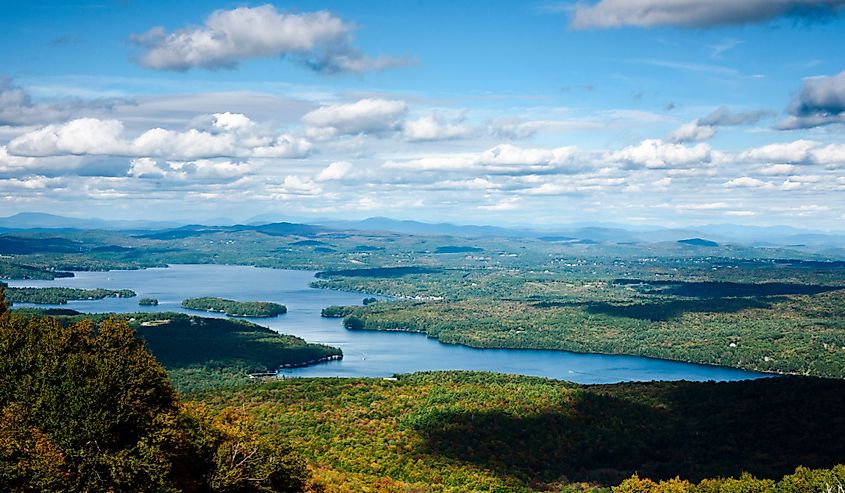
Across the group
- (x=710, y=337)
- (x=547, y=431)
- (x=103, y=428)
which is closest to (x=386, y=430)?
(x=547, y=431)

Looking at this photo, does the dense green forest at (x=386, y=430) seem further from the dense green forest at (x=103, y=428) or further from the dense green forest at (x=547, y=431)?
the dense green forest at (x=547, y=431)

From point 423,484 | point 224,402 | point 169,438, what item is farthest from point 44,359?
point 224,402

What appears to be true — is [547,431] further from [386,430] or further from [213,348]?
[213,348]

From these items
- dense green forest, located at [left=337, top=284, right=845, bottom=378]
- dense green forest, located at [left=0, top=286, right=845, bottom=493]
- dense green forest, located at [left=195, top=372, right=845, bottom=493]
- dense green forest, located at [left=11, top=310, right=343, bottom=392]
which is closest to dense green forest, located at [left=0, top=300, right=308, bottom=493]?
dense green forest, located at [left=0, top=286, right=845, bottom=493]

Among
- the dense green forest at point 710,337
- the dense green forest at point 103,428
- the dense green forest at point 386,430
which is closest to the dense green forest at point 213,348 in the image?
the dense green forest at point 386,430

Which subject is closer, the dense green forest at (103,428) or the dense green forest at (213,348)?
the dense green forest at (103,428)

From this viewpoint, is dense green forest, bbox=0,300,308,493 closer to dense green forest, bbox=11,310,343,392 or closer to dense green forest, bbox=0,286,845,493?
dense green forest, bbox=0,286,845,493

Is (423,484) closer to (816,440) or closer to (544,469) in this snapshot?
(544,469)
